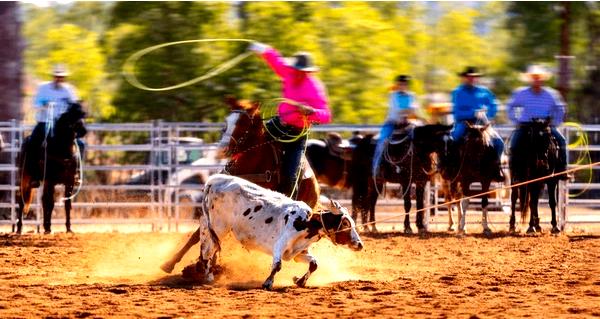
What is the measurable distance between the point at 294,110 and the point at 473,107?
17.8ft

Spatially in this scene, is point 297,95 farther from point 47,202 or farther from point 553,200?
point 553,200

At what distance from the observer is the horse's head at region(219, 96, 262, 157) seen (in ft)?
32.0

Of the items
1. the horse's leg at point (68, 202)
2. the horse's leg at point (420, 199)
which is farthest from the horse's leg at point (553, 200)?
the horse's leg at point (68, 202)

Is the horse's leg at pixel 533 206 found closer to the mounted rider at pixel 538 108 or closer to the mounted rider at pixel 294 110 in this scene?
the mounted rider at pixel 538 108

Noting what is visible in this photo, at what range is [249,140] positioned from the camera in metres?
9.90

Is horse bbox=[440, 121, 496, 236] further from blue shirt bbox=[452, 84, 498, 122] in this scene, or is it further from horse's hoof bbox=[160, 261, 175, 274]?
horse's hoof bbox=[160, 261, 175, 274]

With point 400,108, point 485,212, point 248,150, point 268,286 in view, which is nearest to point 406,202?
point 485,212

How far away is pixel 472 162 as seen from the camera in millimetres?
14898

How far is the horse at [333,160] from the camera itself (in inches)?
640

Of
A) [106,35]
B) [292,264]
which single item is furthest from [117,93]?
[292,264]

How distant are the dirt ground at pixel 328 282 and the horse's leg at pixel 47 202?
1.32 meters

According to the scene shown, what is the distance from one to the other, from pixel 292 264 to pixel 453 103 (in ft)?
18.0

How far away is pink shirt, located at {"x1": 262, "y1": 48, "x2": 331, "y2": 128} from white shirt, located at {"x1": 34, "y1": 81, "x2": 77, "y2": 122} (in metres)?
5.02

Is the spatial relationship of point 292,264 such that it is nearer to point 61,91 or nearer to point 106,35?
point 61,91
